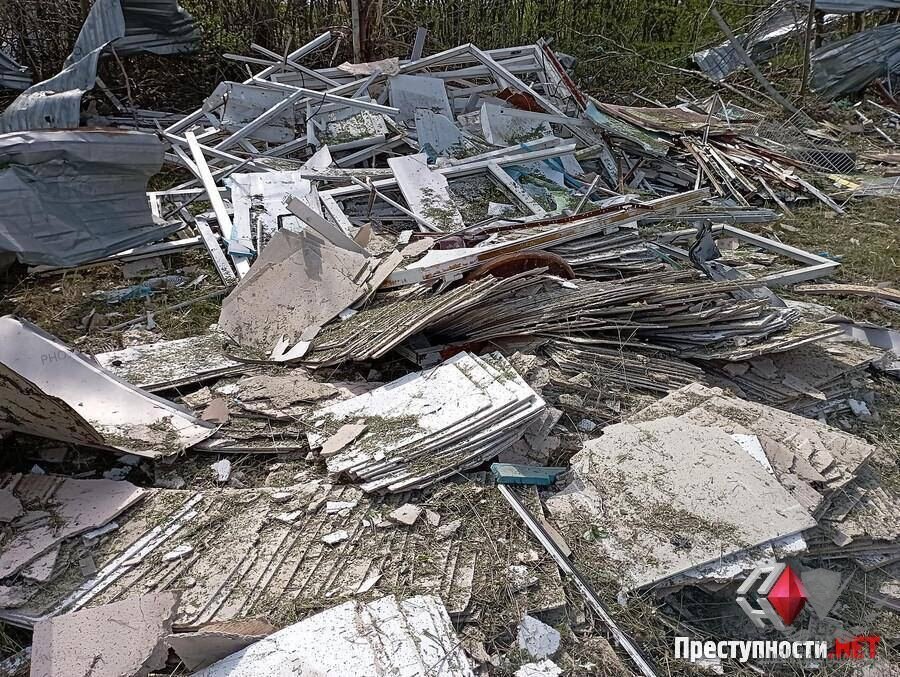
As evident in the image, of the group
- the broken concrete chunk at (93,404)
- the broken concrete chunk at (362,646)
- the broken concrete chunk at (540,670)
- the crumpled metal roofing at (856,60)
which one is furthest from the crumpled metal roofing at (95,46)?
the crumpled metal roofing at (856,60)

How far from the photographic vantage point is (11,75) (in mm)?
7664

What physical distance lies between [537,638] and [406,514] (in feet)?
2.76

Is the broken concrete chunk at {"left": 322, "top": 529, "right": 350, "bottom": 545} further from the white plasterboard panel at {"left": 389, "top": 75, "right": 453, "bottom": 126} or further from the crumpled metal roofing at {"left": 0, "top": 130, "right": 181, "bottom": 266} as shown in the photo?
the white plasterboard panel at {"left": 389, "top": 75, "right": 453, "bottom": 126}

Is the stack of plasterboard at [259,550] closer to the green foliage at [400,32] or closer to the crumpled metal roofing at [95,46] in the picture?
the crumpled metal roofing at [95,46]

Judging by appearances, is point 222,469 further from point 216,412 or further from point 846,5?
point 846,5

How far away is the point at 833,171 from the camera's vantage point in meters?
8.78

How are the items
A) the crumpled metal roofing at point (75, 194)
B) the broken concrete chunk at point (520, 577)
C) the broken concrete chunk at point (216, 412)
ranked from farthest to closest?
the crumpled metal roofing at point (75, 194), the broken concrete chunk at point (216, 412), the broken concrete chunk at point (520, 577)

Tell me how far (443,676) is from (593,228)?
3.60 m

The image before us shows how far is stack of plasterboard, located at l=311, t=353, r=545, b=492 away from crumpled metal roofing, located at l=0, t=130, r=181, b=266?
295cm

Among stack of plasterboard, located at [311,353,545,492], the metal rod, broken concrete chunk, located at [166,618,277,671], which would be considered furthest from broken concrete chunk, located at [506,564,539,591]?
broken concrete chunk, located at [166,618,277,671]

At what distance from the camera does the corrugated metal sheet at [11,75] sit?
7637 millimetres

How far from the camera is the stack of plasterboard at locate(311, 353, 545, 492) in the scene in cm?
346

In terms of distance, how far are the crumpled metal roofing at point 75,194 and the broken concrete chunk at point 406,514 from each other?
3745 millimetres

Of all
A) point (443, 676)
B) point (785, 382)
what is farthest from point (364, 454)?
point (785, 382)
